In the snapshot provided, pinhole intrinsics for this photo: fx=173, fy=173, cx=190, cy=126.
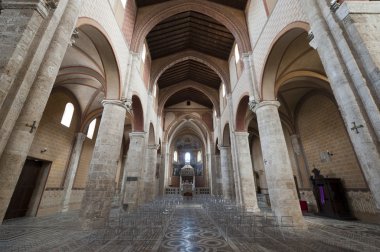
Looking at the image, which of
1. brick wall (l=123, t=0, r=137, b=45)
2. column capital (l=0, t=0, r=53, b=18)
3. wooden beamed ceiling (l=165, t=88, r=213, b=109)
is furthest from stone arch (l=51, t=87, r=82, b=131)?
wooden beamed ceiling (l=165, t=88, r=213, b=109)

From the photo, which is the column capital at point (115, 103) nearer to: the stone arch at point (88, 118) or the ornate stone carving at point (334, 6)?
the stone arch at point (88, 118)

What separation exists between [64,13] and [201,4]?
8.70 m

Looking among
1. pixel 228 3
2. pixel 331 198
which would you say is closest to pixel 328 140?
pixel 331 198

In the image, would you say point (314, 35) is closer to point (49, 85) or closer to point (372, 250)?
point (372, 250)

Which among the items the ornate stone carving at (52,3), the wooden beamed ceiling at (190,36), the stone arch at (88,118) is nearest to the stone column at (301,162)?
the wooden beamed ceiling at (190,36)

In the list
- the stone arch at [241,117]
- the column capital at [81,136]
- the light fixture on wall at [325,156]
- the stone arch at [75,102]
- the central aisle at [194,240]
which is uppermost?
the stone arch at [75,102]

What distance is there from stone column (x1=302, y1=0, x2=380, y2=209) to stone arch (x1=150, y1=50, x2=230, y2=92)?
9442mm

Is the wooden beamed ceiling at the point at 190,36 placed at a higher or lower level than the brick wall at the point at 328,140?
higher

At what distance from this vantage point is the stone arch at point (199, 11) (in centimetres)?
969

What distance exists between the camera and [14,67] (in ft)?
8.89

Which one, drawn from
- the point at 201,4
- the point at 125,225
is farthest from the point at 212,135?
the point at 125,225

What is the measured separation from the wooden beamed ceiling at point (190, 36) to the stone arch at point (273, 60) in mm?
5602

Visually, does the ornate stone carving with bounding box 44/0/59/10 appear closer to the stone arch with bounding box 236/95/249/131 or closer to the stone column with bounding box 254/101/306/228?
the stone column with bounding box 254/101/306/228

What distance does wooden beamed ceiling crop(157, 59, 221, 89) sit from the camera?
15.8 meters
